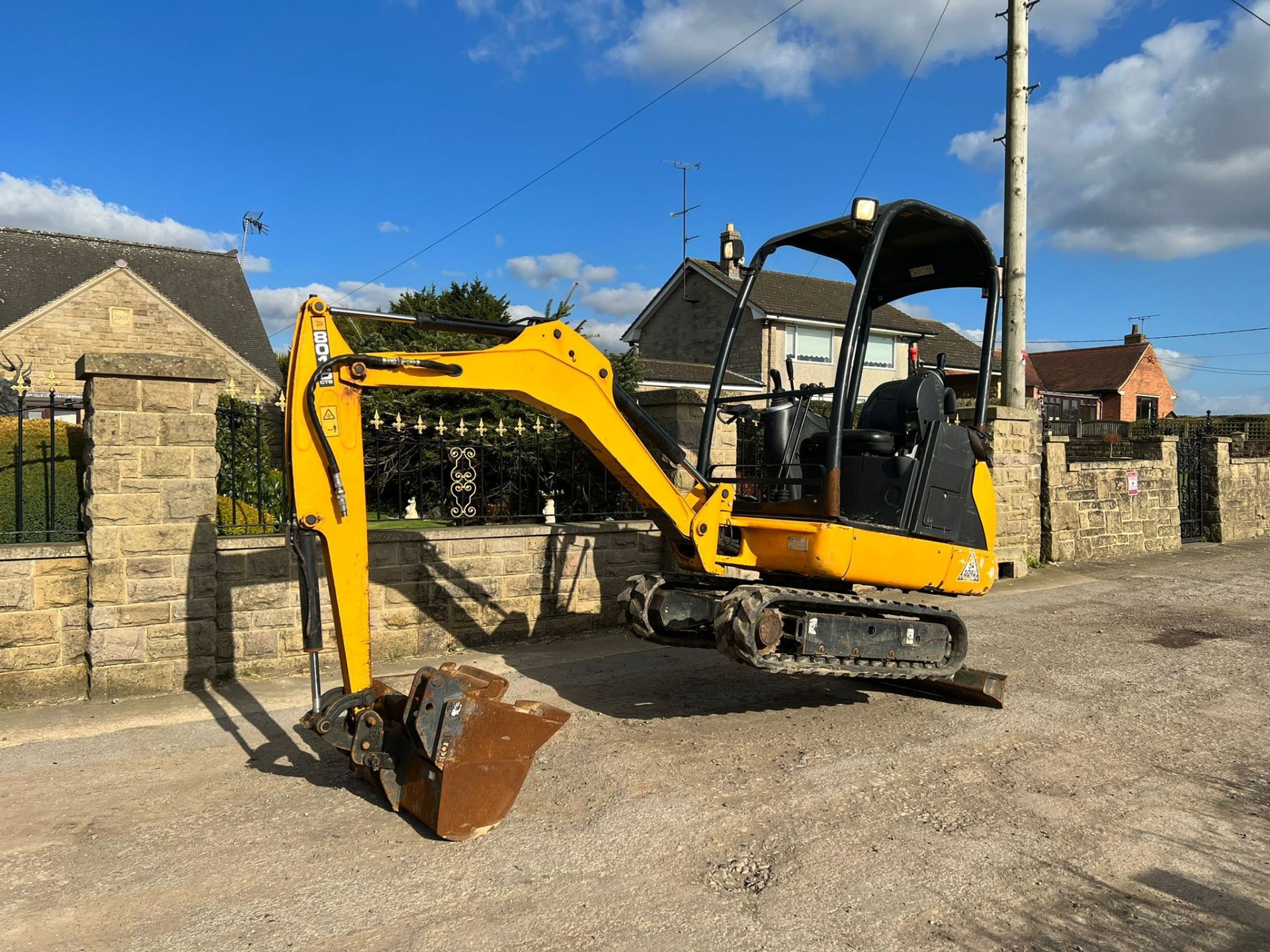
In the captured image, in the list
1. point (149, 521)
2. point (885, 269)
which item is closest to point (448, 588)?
point (149, 521)

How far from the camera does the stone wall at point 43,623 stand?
5.69 metres

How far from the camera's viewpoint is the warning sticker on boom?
238 inches

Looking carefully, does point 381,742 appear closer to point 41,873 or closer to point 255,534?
point 41,873

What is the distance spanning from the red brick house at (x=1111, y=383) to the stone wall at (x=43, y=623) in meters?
47.4

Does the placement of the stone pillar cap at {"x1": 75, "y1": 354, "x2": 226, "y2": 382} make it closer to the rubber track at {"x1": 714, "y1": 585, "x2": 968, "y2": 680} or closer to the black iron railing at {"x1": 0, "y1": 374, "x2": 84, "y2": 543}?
the black iron railing at {"x1": 0, "y1": 374, "x2": 84, "y2": 543}

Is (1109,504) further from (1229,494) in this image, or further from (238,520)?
(238,520)

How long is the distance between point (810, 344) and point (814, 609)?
25702mm

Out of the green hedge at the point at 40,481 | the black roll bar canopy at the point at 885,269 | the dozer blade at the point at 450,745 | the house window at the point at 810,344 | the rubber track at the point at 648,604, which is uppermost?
the house window at the point at 810,344

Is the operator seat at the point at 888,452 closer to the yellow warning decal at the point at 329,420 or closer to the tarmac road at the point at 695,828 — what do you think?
the tarmac road at the point at 695,828

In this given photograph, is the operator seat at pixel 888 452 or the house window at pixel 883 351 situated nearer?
the operator seat at pixel 888 452

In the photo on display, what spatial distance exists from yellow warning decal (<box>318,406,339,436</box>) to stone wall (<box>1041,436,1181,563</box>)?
37.5 ft

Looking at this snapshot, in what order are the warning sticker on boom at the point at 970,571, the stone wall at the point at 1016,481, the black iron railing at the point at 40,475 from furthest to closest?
the stone wall at the point at 1016,481 < the black iron railing at the point at 40,475 < the warning sticker on boom at the point at 970,571

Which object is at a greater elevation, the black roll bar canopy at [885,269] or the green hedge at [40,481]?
the black roll bar canopy at [885,269]

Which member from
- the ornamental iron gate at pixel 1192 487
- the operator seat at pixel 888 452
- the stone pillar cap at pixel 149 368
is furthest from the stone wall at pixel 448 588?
the ornamental iron gate at pixel 1192 487
